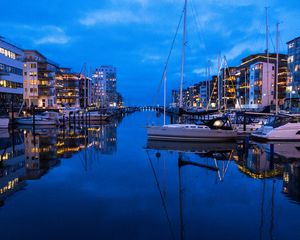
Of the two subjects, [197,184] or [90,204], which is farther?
[197,184]

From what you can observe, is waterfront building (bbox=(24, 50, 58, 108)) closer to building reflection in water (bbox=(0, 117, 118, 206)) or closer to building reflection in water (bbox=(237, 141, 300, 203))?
building reflection in water (bbox=(0, 117, 118, 206))

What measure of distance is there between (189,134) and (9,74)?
194 feet

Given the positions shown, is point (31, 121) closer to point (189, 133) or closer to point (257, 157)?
point (189, 133)

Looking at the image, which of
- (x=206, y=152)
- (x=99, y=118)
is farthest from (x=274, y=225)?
(x=99, y=118)

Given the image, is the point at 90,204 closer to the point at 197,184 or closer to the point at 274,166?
the point at 197,184

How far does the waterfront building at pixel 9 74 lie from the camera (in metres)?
73.8

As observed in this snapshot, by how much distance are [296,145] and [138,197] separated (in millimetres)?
25272

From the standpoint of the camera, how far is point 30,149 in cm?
3153

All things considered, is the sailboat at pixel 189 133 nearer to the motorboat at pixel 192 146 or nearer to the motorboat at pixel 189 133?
the motorboat at pixel 189 133

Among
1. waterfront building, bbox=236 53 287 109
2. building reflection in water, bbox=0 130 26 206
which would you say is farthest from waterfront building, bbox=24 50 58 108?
building reflection in water, bbox=0 130 26 206

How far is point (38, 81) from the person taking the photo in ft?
390

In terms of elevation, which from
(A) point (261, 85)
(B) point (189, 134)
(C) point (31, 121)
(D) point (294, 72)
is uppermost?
(D) point (294, 72)

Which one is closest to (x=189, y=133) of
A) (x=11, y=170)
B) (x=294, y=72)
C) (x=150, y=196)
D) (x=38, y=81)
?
(x=11, y=170)

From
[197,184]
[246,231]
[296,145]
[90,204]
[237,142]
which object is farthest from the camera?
[237,142]
